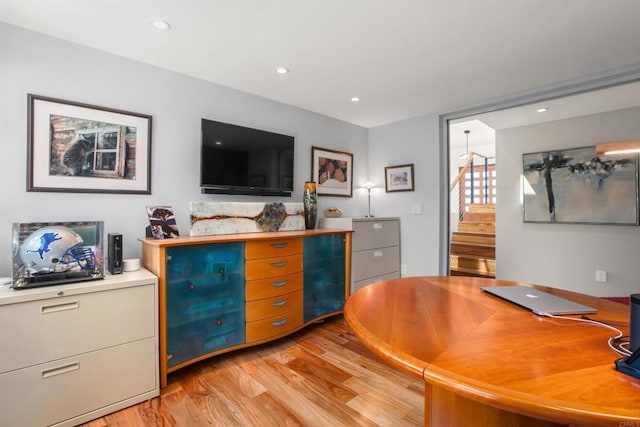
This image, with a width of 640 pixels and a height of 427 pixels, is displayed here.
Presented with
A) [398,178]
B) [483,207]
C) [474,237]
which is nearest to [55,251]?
[398,178]

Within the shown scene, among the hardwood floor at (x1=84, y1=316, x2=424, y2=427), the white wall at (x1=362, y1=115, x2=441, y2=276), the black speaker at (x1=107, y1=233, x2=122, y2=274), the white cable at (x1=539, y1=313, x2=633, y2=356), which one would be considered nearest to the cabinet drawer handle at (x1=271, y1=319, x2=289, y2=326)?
the hardwood floor at (x1=84, y1=316, x2=424, y2=427)

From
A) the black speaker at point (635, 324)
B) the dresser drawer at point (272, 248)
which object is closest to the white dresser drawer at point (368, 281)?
the dresser drawer at point (272, 248)

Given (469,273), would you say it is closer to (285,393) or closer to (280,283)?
(280,283)

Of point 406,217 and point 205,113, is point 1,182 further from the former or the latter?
point 406,217

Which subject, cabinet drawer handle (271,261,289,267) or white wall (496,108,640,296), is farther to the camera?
white wall (496,108,640,296)

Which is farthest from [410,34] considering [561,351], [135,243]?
[135,243]

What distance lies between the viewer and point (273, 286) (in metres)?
2.37

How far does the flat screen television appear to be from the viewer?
251cm

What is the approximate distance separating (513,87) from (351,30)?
1.76 meters

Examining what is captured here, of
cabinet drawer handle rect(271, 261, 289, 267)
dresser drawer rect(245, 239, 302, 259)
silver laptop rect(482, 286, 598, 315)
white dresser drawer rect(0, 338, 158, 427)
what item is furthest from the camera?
cabinet drawer handle rect(271, 261, 289, 267)

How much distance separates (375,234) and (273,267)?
1363 mm

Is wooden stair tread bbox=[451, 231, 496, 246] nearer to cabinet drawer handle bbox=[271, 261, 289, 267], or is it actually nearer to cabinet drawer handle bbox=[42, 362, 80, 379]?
cabinet drawer handle bbox=[271, 261, 289, 267]

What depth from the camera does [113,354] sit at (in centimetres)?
167

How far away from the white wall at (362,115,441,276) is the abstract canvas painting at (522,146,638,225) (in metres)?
1.43
